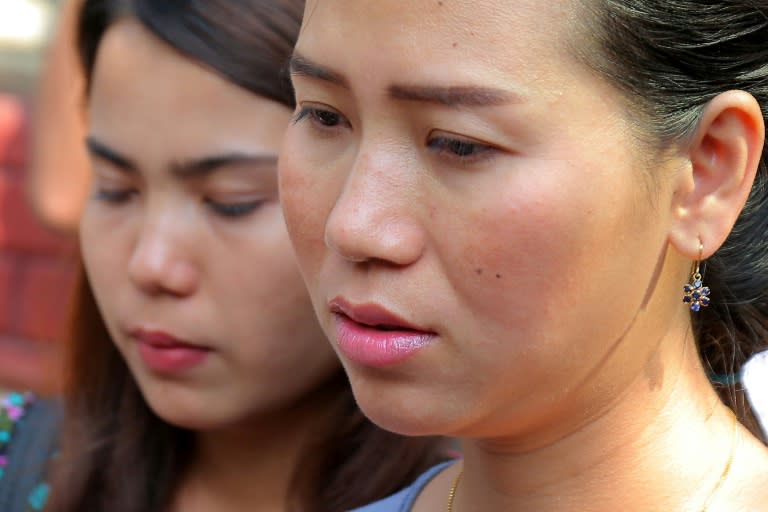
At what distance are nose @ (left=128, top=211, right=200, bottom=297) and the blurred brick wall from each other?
264cm

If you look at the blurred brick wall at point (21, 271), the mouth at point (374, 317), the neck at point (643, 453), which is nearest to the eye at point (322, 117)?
the mouth at point (374, 317)

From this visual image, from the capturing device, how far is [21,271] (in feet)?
17.3

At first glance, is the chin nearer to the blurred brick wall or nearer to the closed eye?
the closed eye

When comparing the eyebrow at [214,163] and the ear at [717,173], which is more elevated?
the eyebrow at [214,163]

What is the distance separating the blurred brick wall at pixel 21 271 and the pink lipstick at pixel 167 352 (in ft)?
8.40

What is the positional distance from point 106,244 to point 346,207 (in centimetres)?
110

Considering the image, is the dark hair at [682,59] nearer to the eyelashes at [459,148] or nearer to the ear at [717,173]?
the ear at [717,173]

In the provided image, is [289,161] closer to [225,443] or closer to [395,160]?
[395,160]

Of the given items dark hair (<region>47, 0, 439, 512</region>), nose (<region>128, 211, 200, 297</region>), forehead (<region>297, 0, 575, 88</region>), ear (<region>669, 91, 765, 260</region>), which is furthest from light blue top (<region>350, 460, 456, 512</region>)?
forehead (<region>297, 0, 575, 88</region>)

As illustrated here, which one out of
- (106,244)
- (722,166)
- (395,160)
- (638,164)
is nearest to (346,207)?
(395,160)

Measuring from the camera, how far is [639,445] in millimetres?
1562

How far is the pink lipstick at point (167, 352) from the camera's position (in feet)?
7.80

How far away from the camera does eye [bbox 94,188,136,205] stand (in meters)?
2.43

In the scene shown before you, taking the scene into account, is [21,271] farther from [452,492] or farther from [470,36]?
[470,36]
